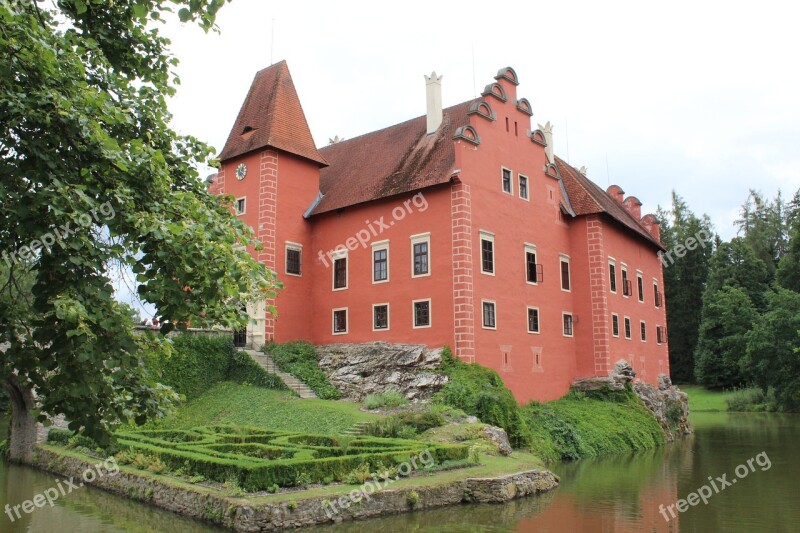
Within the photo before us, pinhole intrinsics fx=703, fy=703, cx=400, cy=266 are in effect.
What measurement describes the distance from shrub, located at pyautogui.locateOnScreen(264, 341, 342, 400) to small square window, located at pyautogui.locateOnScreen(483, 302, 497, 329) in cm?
601

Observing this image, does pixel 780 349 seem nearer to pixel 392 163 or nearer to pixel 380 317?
pixel 392 163

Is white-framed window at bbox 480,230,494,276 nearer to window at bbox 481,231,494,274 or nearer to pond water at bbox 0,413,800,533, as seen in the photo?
window at bbox 481,231,494,274

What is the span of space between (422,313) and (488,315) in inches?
96.7

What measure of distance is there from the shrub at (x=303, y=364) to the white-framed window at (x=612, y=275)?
45.1ft

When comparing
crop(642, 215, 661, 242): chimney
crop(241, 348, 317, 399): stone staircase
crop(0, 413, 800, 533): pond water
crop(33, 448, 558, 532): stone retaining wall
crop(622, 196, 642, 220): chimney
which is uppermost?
crop(622, 196, 642, 220): chimney

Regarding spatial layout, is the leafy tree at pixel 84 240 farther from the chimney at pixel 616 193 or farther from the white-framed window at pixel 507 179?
the chimney at pixel 616 193

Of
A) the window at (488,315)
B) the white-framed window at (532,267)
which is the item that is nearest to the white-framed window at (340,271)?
the window at (488,315)

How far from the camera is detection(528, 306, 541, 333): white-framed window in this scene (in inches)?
1114

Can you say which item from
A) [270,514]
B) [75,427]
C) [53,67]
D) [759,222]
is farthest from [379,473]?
[759,222]

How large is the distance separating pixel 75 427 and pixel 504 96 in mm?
24928

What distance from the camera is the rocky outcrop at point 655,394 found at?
1190 inches

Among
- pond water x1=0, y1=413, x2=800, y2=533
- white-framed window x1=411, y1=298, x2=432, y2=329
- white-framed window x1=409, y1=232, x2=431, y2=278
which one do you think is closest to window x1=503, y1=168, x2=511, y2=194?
white-framed window x1=409, y1=232, x2=431, y2=278

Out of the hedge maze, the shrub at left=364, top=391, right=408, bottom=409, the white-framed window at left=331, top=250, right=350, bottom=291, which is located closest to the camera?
the hedge maze

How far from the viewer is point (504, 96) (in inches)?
1133
